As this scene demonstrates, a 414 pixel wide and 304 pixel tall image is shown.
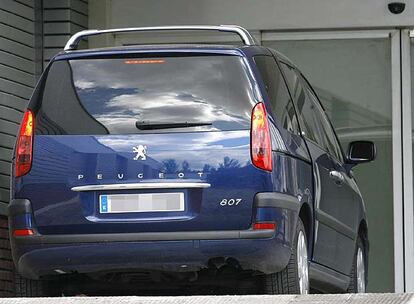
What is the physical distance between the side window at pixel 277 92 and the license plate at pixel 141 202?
84 cm

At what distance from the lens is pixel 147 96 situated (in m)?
8.79

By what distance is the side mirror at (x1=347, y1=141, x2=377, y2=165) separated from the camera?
423 inches

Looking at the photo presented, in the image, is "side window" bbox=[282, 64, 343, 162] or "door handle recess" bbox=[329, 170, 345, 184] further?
"door handle recess" bbox=[329, 170, 345, 184]

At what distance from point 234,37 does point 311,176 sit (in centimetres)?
626

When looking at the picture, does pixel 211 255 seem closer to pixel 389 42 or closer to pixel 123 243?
pixel 123 243

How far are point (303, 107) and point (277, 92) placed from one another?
0.71m

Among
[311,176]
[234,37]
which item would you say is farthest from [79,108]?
[234,37]

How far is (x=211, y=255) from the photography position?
8500mm

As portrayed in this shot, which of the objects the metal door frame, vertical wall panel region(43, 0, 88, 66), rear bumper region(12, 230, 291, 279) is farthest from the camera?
the metal door frame

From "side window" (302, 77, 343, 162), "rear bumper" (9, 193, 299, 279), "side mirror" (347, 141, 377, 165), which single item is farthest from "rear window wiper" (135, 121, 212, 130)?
"side mirror" (347, 141, 377, 165)

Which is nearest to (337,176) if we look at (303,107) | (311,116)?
(311,116)

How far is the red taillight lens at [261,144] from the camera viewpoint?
28.0ft

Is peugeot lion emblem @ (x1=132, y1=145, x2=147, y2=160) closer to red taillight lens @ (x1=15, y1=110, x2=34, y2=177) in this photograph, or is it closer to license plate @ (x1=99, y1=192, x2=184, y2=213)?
license plate @ (x1=99, y1=192, x2=184, y2=213)

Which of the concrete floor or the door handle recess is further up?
the door handle recess
